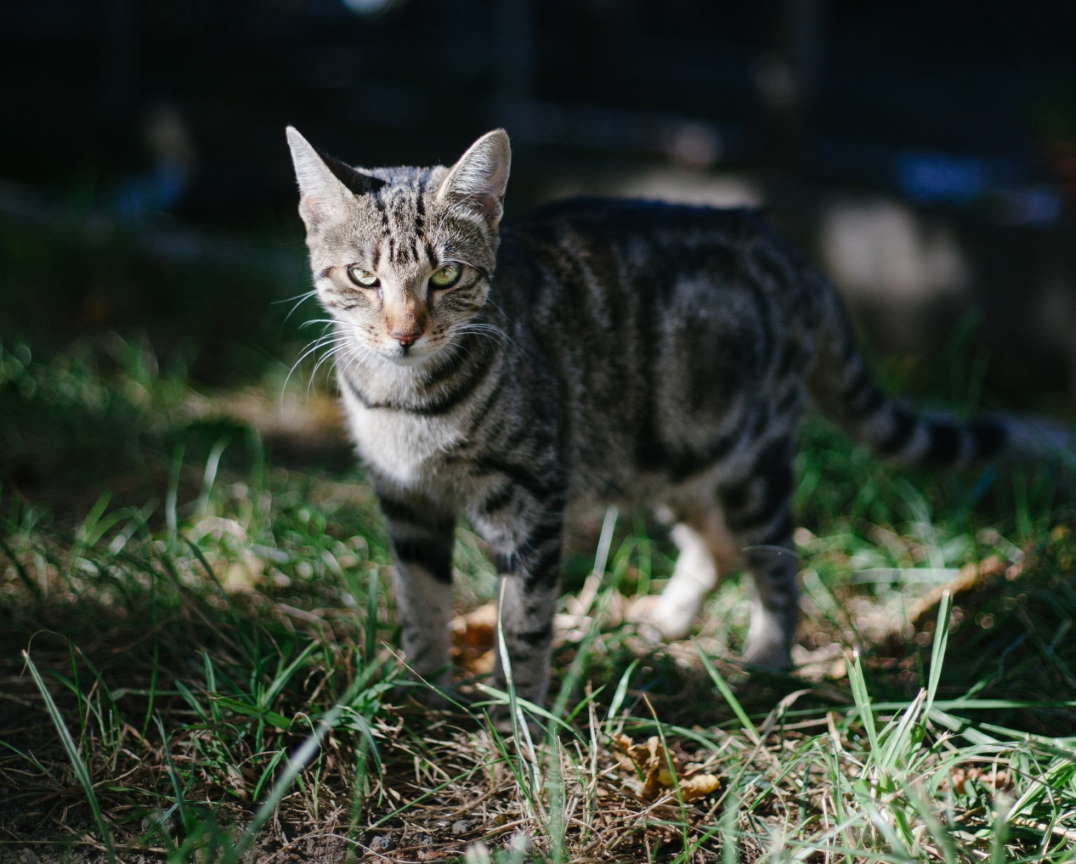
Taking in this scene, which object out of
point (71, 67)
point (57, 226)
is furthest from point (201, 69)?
point (57, 226)

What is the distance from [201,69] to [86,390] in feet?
16.4

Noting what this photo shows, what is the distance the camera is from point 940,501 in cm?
332

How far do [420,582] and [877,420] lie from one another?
4.53ft

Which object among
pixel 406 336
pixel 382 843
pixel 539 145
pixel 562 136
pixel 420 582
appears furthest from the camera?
pixel 562 136

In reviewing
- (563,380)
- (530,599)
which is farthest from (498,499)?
(563,380)

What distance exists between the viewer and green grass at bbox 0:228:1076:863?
6.16 ft

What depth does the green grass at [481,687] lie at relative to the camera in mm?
1877

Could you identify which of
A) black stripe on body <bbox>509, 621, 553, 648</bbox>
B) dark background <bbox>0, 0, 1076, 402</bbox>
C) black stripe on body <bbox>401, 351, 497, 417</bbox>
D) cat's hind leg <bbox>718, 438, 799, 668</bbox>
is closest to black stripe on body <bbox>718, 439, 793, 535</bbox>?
cat's hind leg <bbox>718, 438, 799, 668</bbox>

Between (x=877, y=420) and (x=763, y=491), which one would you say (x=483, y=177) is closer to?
(x=763, y=491)

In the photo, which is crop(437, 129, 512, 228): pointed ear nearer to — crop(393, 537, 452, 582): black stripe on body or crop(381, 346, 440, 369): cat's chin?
crop(381, 346, 440, 369): cat's chin

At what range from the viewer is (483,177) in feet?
7.14

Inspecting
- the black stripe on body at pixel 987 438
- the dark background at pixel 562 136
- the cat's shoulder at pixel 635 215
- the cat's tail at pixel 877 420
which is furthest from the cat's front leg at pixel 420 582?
the dark background at pixel 562 136

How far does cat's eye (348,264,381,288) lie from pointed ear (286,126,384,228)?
14 centimetres

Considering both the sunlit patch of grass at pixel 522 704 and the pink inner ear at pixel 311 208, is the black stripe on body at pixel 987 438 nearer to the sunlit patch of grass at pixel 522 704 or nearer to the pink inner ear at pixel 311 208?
the sunlit patch of grass at pixel 522 704
